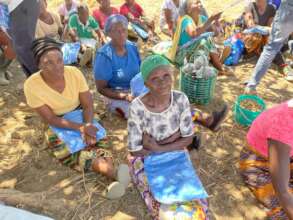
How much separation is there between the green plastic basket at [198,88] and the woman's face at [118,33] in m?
1.03

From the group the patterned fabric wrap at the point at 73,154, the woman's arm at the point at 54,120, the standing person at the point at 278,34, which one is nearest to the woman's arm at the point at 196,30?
the standing person at the point at 278,34

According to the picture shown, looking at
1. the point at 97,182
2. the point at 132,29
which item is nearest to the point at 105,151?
the point at 97,182

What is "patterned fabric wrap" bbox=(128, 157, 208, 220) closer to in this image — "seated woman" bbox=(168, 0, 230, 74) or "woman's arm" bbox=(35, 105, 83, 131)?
"woman's arm" bbox=(35, 105, 83, 131)

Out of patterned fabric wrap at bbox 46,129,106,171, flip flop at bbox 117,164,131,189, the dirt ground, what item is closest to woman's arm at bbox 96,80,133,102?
the dirt ground

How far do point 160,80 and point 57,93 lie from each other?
116 centimetres

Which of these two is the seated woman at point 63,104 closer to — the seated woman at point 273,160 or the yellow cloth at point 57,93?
the yellow cloth at point 57,93

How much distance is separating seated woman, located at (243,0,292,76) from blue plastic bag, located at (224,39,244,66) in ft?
0.40

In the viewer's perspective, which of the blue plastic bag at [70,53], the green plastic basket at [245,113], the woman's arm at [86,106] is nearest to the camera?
the woman's arm at [86,106]

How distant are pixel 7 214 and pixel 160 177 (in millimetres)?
1248

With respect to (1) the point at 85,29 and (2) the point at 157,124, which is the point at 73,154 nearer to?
(2) the point at 157,124

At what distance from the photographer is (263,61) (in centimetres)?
416

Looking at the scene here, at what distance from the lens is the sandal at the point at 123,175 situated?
2893mm

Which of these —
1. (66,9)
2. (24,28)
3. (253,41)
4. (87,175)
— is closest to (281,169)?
(87,175)

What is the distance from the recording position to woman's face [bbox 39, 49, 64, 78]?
2.95 metres
